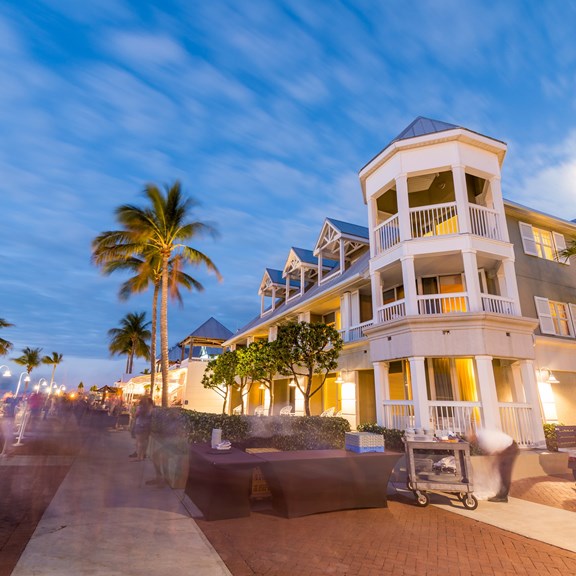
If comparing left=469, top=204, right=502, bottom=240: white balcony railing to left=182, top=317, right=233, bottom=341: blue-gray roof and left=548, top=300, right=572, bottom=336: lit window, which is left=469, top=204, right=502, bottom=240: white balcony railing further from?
left=182, top=317, right=233, bottom=341: blue-gray roof

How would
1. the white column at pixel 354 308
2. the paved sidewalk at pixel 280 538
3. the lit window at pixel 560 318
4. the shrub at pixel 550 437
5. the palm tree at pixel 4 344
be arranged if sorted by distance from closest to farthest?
the paved sidewalk at pixel 280 538
the shrub at pixel 550 437
the lit window at pixel 560 318
the white column at pixel 354 308
the palm tree at pixel 4 344

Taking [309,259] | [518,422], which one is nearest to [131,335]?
[309,259]

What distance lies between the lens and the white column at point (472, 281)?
35.7ft

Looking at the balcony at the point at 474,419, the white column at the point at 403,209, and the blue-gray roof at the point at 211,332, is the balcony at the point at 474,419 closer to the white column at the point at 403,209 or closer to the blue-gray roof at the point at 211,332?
the white column at the point at 403,209

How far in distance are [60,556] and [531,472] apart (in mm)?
10408

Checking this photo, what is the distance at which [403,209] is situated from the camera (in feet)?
40.3

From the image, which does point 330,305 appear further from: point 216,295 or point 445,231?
point 216,295

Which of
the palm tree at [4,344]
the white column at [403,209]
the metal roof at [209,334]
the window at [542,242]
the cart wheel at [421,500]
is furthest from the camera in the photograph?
the palm tree at [4,344]

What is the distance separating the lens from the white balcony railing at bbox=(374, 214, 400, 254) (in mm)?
13156

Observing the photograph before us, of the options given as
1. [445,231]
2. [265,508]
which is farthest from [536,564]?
[445,231]

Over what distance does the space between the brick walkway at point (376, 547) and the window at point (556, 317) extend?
10.4 meters

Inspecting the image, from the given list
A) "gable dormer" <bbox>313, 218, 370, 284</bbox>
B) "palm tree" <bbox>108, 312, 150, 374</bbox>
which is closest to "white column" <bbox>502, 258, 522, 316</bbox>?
"gable dormer" <bbox>313, 218, 370, 284</bbox>

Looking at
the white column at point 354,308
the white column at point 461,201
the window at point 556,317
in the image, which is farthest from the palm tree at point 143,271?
the window at point 556,317

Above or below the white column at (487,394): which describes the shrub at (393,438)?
below
